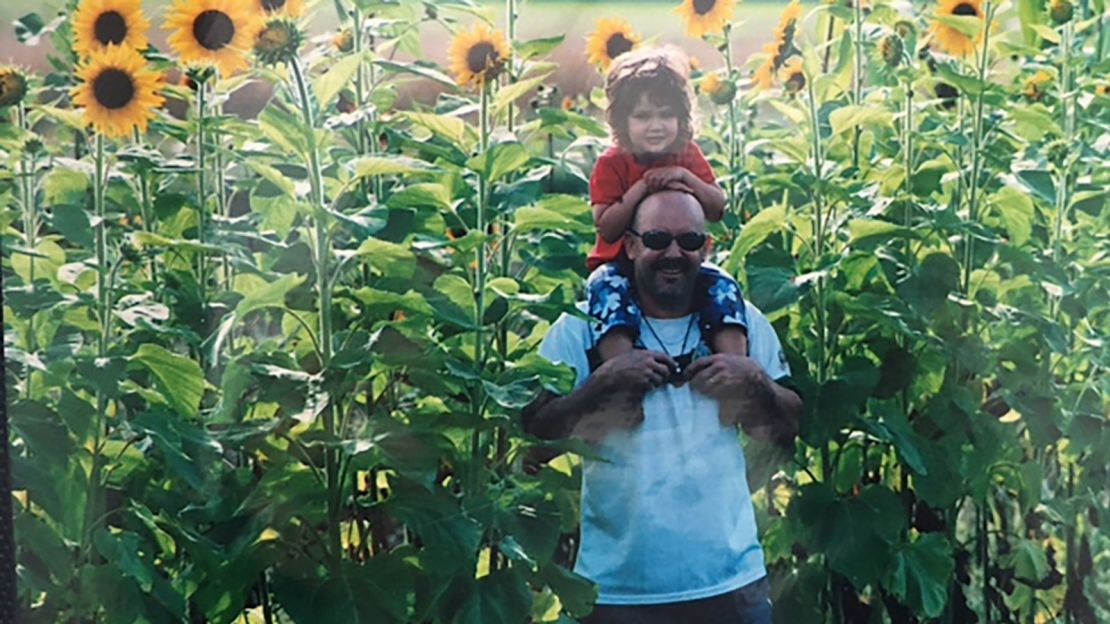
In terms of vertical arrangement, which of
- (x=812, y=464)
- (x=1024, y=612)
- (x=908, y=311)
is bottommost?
(x=1024, y=612)

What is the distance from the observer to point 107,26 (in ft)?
8.94

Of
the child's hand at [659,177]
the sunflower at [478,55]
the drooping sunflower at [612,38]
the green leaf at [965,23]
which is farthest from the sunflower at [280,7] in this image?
the green leaf at [965,23]

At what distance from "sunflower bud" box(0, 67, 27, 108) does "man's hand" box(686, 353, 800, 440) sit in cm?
110

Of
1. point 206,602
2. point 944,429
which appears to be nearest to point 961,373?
point 944,429

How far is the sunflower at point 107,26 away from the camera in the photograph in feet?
8.90

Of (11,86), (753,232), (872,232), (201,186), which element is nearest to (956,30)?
(872,232)

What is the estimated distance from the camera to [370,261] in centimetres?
279

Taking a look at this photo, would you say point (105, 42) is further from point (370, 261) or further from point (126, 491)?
point (126, 491)

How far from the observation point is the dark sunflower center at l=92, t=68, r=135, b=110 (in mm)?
2723

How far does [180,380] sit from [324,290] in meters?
0.26

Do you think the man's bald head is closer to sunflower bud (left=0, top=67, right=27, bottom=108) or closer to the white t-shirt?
the white t-shirt

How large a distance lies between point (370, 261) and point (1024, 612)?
57.2 inches

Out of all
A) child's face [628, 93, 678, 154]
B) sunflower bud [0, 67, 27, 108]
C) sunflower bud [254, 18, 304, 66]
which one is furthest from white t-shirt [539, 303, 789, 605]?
sunflower bud [0, 67, 27, 108]

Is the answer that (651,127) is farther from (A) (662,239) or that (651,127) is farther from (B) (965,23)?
(B) (965,23)
